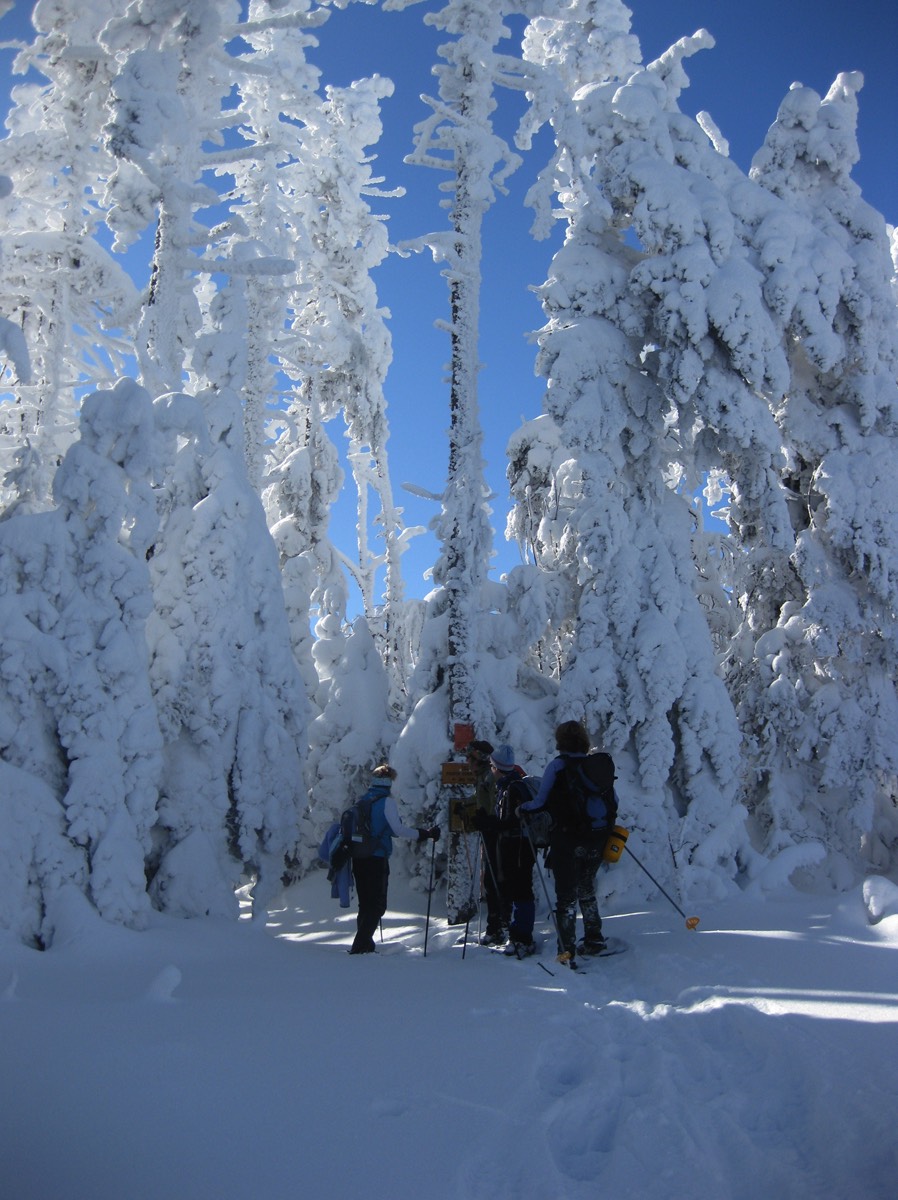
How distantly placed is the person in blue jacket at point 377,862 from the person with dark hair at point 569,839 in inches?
62.2

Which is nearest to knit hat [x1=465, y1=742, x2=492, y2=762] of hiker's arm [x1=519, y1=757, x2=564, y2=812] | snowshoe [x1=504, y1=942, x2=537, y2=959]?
hiker's arm [x1=519, y1=757, x2=564, y2=812]

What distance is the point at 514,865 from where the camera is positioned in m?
7.86

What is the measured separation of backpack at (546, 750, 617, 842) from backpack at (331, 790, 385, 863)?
81.2 inches

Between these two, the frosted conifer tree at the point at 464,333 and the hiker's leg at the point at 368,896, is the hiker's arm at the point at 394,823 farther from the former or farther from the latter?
the frosted conifer tree at the point at 464,333

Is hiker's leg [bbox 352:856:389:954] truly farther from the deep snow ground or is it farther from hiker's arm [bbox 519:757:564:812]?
hiker's arm [bbox 519:757:564:812]

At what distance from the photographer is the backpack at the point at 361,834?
8156 mm

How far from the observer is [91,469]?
8406mm

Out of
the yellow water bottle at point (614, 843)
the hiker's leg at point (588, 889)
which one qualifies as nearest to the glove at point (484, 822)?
the hiker's leg at point (588, 889)

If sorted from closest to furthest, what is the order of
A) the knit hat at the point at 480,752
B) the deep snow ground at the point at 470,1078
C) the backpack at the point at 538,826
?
the deep snow ground at the point at 470,1078
the backpack at the point at 538,826
the knit hat at the point at 480,752

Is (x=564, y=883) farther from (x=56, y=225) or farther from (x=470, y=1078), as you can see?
(x=56, y=225)

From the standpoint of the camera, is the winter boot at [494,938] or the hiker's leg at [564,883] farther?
the winter boot at [494,938]

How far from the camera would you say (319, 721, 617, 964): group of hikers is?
23.0 feet

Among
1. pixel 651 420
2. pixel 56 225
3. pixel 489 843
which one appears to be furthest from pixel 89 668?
pixel 56 225

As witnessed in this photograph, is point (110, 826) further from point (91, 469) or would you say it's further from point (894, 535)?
point (894, 535)
